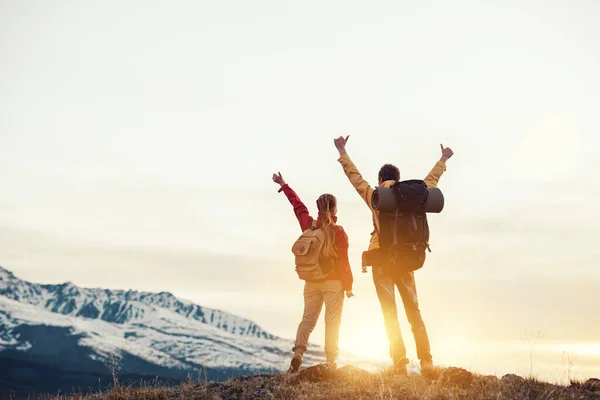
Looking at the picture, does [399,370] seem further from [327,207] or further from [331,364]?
[327,207]

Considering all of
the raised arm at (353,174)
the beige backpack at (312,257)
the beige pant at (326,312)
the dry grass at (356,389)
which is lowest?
the dry grass at (356,389)

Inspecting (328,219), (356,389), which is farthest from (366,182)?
(356,389)

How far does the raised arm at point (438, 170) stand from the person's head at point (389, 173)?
2.63ft

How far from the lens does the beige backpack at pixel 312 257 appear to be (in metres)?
11.0

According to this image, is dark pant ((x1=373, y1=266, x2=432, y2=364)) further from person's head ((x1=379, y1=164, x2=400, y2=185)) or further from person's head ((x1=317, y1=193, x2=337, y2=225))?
person's head ((x1=379, y1=164, x2=400, y2=185))

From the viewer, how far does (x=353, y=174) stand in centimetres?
1071

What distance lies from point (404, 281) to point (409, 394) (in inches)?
79.6

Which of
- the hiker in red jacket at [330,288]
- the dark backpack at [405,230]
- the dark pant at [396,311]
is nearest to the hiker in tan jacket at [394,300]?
the dark pant at [396,311]

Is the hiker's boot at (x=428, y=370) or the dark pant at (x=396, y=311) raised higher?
the dark pant at (x=396, y=311)

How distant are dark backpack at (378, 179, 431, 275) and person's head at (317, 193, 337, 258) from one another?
1.17 metres

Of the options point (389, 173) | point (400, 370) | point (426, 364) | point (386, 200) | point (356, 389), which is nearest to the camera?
point (356, 389)

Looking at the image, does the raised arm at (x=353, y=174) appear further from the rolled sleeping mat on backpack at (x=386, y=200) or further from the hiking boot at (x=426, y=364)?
the hiking boot at (x=426, y=364)

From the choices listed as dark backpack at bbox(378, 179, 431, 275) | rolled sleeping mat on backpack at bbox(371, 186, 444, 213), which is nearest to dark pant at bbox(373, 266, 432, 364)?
dark backpack at bbox(378, 179, 431, 275)

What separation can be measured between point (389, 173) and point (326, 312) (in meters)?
2.77
